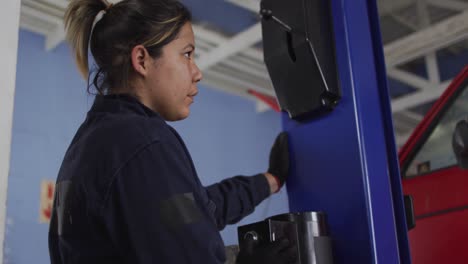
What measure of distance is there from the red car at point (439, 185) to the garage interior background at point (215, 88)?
72.9 inches

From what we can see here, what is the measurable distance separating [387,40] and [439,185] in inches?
122

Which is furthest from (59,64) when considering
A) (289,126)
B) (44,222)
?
(289,126)

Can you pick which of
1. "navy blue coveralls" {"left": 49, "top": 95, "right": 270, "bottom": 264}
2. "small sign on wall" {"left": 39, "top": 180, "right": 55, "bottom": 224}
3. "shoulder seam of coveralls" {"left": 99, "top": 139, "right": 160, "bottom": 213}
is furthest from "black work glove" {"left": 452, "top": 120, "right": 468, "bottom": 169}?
"small sign on wall" {"left": 39, "top": 180, "right": 55, "bottom": 224}

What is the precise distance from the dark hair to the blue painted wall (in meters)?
2.25

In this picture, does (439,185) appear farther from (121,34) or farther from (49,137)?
(49,137)

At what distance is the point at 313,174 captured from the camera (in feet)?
4.94

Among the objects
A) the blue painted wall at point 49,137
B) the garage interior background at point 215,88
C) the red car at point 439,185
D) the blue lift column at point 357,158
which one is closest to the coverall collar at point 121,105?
the blue lift column at point 357,158

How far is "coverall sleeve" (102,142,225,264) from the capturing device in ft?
3.23

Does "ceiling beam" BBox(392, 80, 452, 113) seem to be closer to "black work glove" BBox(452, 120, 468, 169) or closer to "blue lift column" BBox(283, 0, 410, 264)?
"black work glove" BBox(452, 120, 468, 169)

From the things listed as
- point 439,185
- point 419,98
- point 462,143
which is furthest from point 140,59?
point 419,98

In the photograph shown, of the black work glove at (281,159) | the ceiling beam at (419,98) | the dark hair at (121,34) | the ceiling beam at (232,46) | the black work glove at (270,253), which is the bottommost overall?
the black work glove at (270,253)

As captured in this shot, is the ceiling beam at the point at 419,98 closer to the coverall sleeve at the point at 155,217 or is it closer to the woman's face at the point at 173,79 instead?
the woman's face at the point at 173,79

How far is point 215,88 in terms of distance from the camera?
538cm

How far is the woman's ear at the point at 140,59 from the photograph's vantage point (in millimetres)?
1251
